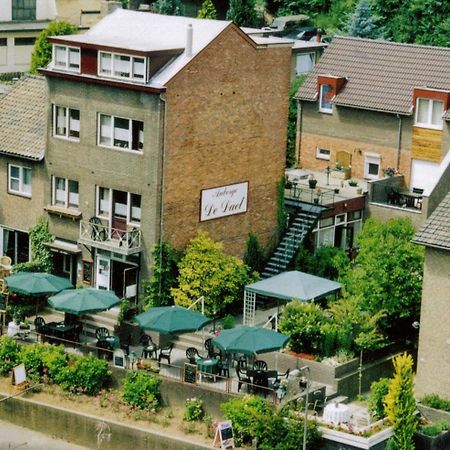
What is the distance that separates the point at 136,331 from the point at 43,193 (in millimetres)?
8435

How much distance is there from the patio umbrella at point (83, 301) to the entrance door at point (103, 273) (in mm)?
3927

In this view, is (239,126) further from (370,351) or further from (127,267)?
(370,351)

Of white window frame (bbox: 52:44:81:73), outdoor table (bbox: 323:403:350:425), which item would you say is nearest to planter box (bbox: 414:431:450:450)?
outdoor table (bbox: 323:403:350:425)

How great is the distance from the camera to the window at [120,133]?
2361 inches

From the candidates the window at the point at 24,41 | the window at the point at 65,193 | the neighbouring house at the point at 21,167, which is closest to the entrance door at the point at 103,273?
the window at the point at 65,193

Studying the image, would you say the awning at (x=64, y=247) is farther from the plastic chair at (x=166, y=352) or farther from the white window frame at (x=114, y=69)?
the white window frame at (x=114, y=69)

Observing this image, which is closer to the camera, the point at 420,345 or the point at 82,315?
the point at 420,345

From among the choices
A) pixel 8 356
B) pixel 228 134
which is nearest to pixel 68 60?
pixel 228 134

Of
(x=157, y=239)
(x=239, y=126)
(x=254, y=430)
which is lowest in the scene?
(x=254, y=430)

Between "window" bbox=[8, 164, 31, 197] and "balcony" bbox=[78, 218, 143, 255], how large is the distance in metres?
3.92

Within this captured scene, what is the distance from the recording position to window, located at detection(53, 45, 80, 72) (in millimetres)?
61281

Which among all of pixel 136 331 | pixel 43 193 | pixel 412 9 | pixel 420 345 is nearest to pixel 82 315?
pixel 136 331

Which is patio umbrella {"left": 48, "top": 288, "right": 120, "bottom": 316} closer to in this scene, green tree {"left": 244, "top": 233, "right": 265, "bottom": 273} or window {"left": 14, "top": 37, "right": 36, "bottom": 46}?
green tree {"left": 244, "top": 233, "right": 265, "bottom": 273}

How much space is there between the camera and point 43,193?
63656 mm
